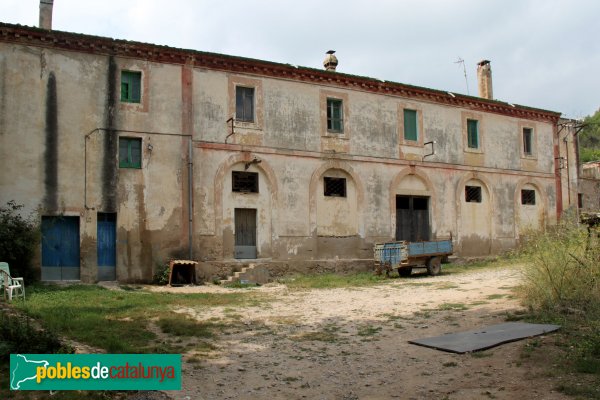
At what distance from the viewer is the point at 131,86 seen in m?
18.7

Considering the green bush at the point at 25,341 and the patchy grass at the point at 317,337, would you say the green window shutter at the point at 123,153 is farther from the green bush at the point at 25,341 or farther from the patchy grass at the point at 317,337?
the green bush at the point at 25,341

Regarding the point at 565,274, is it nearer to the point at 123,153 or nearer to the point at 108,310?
the point at 108,310

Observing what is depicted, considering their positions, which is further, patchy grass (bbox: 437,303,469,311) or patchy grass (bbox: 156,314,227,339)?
patchy grass (bbox: 437,303,469,311)

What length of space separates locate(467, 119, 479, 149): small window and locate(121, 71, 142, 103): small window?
15.3 metres

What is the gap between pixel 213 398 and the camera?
246 inches

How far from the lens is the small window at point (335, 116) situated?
2230 centimetres

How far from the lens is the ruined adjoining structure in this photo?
17.3 meters

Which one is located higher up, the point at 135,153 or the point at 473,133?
the point at 473,133

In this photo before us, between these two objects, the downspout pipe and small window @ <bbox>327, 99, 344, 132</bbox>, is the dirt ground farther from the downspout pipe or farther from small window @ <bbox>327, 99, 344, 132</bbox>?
small window @ <bbox>327, 99, 344, 132</bbox>

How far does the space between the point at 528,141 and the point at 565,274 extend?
19724mm

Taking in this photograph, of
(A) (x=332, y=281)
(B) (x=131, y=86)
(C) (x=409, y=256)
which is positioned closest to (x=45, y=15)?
(B) (x=131, y=86)

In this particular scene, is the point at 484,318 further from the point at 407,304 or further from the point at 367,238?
the point at 367,238

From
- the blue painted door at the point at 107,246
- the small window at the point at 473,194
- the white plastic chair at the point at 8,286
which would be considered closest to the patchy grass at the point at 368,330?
the white plastic chair at the point at 8,286

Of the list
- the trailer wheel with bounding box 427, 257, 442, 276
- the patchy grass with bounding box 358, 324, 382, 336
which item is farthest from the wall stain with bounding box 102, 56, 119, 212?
the trailer wheel with bounding box 427, 257, 442, 276
